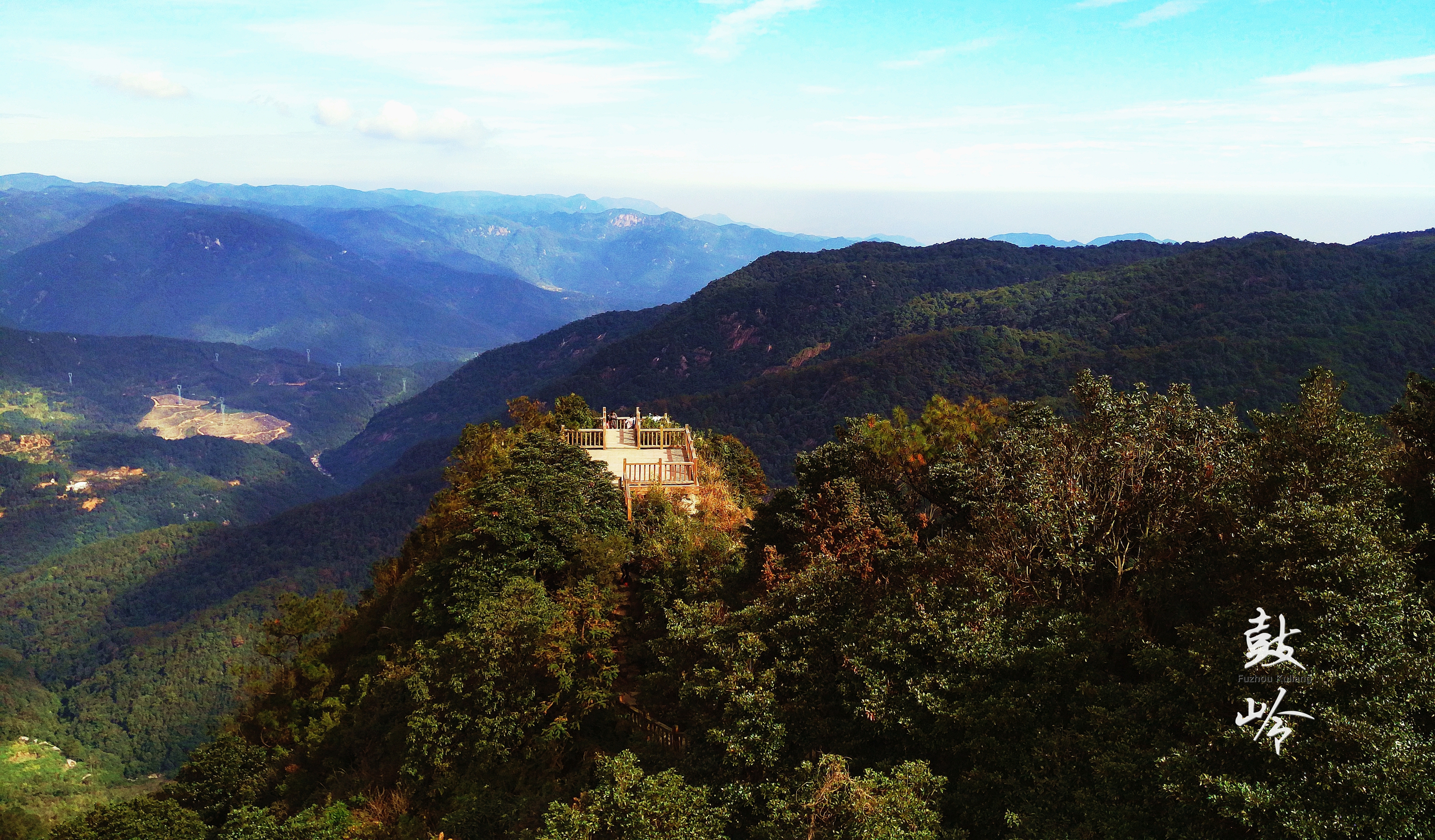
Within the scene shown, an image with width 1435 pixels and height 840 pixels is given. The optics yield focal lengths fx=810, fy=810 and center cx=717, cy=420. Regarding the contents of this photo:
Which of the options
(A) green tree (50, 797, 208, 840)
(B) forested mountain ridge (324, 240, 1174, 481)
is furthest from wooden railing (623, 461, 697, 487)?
(B) forested mountain ridge (324, 240, 1174, 481)

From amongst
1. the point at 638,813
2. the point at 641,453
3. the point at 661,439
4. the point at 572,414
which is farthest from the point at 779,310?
the point at 638,813

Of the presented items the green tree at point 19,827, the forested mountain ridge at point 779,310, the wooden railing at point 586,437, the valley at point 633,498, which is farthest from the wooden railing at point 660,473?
the forested mountain ridge at point 779,310

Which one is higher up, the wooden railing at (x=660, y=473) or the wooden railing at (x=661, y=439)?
the wooden railing at (x=661, y=439)

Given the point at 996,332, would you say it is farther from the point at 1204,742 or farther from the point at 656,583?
the point at 1204,742

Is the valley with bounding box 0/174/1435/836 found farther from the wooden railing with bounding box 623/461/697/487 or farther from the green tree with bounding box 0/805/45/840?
the green tree with bounding box 0/805/45/840

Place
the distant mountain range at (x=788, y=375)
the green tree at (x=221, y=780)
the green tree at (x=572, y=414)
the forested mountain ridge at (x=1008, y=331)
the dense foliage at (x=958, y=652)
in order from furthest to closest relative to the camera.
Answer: the distant mountain range at (x=788, y=375) < the forested mountain ridge at (x=1008, y=331) < the green tree at (x=572, y=414) < the green tree at (x=221, y=780) < the dense foliage at (x=958, y=652)

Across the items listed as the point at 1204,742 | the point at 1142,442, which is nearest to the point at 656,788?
the point at 1204,742

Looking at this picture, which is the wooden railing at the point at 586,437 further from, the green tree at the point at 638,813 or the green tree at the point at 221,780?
the green tree at the point at 638,813
